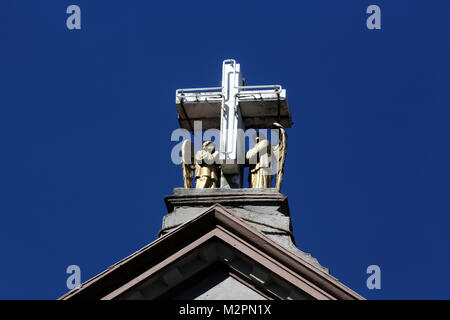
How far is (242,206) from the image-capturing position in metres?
18.2

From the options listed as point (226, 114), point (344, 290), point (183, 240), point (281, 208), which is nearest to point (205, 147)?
point (226, 114)

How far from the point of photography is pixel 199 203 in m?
18.4

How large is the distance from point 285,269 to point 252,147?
15.5 feet

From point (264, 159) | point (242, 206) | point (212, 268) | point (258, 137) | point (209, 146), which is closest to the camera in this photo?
point (212, 268)

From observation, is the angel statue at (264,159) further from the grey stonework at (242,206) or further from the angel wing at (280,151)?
Result: the grey stonework at (242,206)

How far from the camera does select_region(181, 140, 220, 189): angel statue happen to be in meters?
19.3

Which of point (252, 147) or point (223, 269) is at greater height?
point (252, 147)

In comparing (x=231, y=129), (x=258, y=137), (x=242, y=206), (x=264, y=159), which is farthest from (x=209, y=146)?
(x=242, y=206)

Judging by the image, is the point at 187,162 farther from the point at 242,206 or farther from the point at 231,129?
the point at 242,206

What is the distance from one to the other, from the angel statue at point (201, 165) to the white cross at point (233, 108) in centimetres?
34

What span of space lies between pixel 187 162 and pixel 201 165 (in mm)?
290

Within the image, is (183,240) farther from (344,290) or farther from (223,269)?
(344,290)

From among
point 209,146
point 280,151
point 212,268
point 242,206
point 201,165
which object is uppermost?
point 209,146
